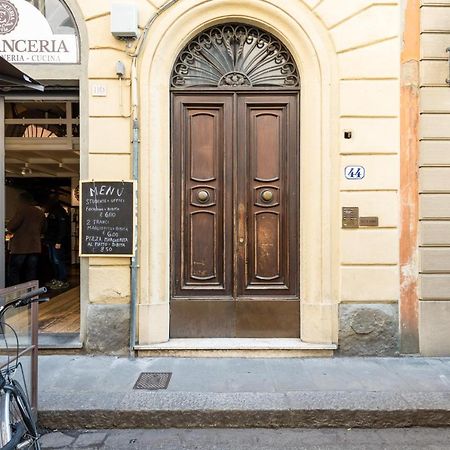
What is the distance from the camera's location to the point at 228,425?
3.93 m

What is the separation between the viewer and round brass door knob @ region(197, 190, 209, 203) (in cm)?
570

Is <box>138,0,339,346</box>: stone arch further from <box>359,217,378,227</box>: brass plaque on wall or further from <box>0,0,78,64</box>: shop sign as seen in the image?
<box>0,0,78,64</box>: shop sign

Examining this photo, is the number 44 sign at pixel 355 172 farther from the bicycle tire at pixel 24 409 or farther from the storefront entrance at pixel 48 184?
the bicycle tire at pixel 24 409

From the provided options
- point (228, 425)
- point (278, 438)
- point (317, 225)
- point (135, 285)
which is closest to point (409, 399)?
point (278, 438)

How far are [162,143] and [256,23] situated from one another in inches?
82.6

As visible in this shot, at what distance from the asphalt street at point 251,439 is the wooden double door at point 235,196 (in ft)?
6.79

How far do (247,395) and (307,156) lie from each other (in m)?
3.13

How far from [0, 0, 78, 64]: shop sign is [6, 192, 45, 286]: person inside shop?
3029 millimetres

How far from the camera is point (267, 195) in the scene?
5707 mm

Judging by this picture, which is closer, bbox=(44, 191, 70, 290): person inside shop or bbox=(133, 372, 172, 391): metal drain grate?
bbox=(133, 372, 172, 391): metal drain grate

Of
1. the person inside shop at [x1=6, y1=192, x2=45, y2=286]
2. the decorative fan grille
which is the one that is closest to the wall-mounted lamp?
the person inside shop at [x1=6, y1=192, x2=45, y2=286]

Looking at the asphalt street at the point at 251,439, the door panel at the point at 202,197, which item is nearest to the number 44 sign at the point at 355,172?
the door panel at the point at 202,197

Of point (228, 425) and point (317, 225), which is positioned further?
point (317, 225)

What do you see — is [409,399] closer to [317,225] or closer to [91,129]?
[317,225]
